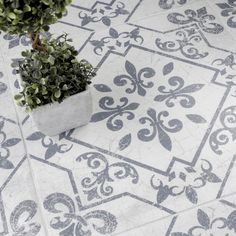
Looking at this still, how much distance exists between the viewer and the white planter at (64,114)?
1020 mm

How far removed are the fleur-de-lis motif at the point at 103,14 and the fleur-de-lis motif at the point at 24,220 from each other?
0.66 meters

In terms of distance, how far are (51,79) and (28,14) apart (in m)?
0.18

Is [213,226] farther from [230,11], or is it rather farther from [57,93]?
[230,11]

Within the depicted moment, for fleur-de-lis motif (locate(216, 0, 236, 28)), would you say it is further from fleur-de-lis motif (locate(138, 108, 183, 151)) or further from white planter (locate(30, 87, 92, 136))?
white planter (locate(30, 87, 92, 136))

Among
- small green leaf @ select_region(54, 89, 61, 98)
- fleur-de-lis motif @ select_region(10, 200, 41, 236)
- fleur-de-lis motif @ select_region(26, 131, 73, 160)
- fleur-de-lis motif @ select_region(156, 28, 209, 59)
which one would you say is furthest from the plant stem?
fleur-de-lis motif @ select_region(156, 28, 209, 59)

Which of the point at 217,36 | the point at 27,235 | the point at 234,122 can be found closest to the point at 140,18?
the point at 217,36

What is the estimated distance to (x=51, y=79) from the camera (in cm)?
96

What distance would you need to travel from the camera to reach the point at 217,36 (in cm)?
133

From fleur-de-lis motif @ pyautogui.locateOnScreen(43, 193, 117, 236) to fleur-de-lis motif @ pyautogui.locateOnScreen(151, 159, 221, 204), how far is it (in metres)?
0.13

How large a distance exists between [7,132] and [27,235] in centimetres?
30

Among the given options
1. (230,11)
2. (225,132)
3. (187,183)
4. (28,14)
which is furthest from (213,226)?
(230,11)

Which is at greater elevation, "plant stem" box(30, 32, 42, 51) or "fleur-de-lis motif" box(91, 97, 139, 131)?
"plant stem" box(30, 32, 42, 51)

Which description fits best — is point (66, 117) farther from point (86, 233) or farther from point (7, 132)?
point (86, 233)

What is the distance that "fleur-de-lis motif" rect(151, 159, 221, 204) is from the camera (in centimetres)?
101
